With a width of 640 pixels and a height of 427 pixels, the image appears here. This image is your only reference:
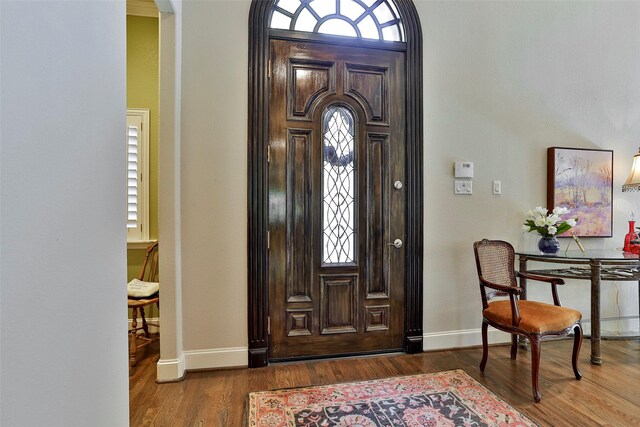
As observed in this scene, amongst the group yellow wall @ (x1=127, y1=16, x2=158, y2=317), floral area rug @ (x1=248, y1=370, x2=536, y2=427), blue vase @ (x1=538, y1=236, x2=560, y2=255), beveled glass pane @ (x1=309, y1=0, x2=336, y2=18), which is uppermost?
beveled glass pane @ (x1=309, y1=0, x2=336, y2=18)

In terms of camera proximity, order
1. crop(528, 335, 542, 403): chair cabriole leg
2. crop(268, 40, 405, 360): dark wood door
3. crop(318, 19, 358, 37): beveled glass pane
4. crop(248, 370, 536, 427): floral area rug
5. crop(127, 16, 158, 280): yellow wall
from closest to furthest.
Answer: crop(248, 370, 536, 427): floral area rug < crop(528, 335, 542, 403): chair cabriole leg < crop(268, 40, 405, 360): dark wood door < crop(318, 19, 358, 37): beveled glass pane < crop(127, 16, 158, 280): yellow wall

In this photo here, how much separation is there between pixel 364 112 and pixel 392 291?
1.51 meters

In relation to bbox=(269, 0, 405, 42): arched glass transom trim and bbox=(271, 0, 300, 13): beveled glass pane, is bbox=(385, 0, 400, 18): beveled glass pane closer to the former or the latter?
bbox=(269, 0, 405, 42): arched glass transom trim

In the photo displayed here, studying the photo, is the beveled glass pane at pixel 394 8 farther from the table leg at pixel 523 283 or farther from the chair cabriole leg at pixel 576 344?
the chair cabriole leg at pixel 576 344

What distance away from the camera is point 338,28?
105 inches

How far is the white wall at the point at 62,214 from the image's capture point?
0.66m

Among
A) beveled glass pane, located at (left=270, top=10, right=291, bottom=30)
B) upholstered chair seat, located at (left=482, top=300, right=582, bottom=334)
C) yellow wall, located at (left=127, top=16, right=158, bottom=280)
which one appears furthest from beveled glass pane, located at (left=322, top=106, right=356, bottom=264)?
yellow wall, located at (left=127, top=16, right=158, bottom=280)

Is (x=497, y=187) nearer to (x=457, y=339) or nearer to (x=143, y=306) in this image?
(x=457, y=339)

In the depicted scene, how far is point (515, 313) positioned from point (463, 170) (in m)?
1.23

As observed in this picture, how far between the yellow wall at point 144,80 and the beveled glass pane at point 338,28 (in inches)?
68.2

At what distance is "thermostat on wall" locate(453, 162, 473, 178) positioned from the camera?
9.11ft

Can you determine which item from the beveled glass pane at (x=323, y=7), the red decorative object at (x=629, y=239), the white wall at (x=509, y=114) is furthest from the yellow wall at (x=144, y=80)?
the red decorative object at (x=629, y=239)

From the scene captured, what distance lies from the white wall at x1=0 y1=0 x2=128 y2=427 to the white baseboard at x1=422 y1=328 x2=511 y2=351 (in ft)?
7.50

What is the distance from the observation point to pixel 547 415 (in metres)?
1.85
